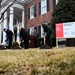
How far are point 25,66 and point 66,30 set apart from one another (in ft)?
46.2

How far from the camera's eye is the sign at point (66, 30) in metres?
20.1

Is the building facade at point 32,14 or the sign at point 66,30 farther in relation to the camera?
the building facade at point 32,14

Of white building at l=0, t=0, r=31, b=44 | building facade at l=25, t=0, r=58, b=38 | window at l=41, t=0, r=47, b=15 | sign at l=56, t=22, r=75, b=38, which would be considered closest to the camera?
sign at l=56, t=22, r=75, b=38

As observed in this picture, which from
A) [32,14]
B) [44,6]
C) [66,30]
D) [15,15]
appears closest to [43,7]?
[44,6]

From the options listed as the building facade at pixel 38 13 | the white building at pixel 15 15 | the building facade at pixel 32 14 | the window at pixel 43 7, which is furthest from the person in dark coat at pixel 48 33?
the white building at pixel 15 15

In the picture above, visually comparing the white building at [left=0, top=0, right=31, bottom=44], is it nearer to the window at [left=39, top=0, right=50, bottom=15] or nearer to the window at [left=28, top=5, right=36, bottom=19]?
→ the window at [left=28, top=5, right=36, bottom=19]

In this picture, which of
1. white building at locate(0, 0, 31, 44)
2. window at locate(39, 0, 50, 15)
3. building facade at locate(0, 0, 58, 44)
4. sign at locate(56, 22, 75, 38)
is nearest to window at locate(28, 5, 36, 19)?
building facade at locate(0, 0, 58, 44)

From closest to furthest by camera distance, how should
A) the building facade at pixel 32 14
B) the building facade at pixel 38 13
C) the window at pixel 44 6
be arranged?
the building facade at pixel 38 13, the building facade at pixel 32 14, the window at pixel 44 6

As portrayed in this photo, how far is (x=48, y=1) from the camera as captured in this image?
→ 103 ft

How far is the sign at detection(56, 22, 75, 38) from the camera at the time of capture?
66.1ft

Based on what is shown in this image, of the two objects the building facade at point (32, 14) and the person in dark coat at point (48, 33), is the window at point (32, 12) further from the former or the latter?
the person in dark coat at point (48, 33)

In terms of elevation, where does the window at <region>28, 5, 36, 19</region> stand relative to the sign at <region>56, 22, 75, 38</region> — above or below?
above

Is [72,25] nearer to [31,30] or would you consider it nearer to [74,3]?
[74,3]

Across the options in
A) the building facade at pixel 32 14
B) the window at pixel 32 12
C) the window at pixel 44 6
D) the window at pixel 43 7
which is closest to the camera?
the building facade at pixel 32 14
